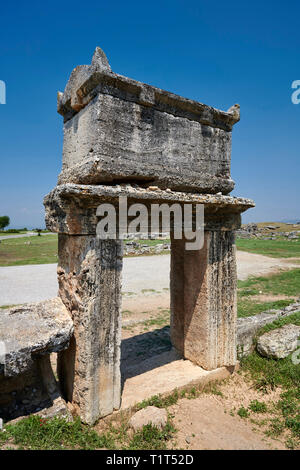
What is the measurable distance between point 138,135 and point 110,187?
98 centimetres

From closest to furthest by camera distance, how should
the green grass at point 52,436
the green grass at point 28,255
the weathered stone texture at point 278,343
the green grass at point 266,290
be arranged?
the green grass at point 52,436, the weathered stone texture at point 278,343, the green grass at point 266,290, the green grass at point 28,255

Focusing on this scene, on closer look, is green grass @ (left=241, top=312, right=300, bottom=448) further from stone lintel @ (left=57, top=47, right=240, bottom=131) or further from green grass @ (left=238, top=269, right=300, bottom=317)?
stone lintel @ (left=57, top=47, right=240, bottom=131)

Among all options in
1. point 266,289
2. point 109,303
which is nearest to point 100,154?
point 109,303

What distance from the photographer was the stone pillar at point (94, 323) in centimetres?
384

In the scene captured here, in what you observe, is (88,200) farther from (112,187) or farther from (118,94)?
(118,94)

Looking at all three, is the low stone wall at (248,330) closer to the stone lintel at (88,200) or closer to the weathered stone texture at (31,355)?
the stone lintel at (88,200)

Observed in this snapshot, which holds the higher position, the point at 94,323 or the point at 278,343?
the point at 94,323

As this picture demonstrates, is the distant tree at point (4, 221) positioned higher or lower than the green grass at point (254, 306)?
higher

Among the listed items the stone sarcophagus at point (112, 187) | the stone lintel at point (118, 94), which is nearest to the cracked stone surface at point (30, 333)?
the stone sarcophagus at point (112, 187)

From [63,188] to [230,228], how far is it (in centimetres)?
311

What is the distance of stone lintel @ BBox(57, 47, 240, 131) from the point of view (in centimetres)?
368

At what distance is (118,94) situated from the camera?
388cm

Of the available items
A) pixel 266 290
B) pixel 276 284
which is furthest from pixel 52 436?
pixel 276 284
